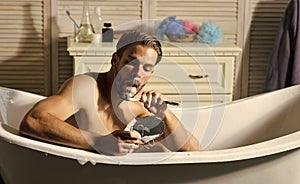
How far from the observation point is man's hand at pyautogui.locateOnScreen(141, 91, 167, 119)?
206 cm

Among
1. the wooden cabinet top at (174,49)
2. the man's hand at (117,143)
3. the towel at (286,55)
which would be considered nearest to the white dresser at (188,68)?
the wooden cabinet top at (174,49)

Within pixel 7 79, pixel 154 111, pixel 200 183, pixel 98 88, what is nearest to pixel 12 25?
pixel 7 79

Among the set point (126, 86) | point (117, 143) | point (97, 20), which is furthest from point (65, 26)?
point (117, 143)

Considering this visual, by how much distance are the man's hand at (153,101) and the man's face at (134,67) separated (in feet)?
0.29

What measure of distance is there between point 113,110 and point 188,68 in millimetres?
1033

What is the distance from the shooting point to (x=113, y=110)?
2283 millimetres

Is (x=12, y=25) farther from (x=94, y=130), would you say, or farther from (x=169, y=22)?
(x=94, y=130)

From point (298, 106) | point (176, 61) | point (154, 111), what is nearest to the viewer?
point (154, 111)

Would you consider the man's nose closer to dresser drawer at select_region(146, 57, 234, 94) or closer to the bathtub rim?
the bathtub rim

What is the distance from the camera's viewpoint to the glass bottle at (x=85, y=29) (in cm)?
327

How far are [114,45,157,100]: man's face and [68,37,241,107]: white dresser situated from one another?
3.25ft

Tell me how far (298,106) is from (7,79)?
1.67m

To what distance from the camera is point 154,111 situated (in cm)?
212

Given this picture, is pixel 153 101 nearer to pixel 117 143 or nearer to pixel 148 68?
pixel 148 68
